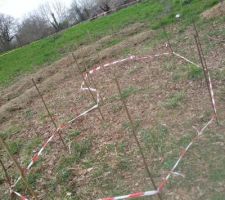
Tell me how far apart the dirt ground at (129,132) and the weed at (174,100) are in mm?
21

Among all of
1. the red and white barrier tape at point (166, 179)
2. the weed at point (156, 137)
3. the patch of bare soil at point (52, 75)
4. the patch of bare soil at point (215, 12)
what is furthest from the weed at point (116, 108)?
the patch of bare soil at point (215, 12)

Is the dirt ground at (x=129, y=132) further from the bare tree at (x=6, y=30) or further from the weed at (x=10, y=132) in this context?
the bare tree at (x=6, y=30)

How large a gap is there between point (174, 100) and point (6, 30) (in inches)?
2143

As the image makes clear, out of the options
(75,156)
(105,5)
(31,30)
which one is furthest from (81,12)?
(75,156)

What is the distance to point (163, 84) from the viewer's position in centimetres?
799

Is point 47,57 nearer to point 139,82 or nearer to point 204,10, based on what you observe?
point 204,10

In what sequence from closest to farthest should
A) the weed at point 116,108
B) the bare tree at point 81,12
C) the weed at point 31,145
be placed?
the weed at point 31,145, the weed at point 116,108, the bare tree at point 81,12

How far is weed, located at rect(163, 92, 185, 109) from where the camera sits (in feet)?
22.4

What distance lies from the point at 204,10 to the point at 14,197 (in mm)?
10024

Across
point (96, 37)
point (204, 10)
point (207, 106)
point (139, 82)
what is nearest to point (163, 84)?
point (139, 82)

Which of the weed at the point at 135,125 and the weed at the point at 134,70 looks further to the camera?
the weed at the point at 134,70

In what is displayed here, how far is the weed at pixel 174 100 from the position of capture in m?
6.82

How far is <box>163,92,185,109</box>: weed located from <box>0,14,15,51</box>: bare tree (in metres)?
45.2

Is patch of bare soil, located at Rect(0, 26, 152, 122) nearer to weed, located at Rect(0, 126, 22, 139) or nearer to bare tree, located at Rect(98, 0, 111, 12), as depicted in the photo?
weed, located at Rect(0, 126, 22, 139)
